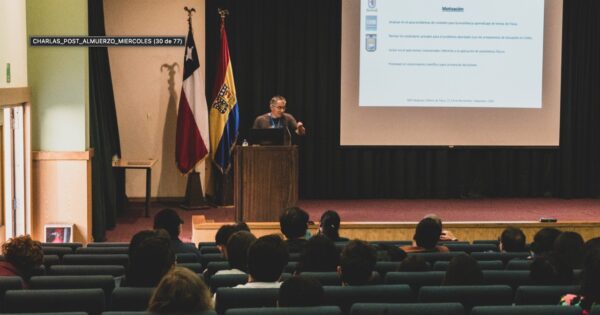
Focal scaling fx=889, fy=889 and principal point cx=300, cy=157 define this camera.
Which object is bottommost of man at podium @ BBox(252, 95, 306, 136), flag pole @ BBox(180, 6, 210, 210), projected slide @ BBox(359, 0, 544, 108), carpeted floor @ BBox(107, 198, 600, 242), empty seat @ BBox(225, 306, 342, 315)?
carpeted floor @ BBox(107, 198, 600, 242)

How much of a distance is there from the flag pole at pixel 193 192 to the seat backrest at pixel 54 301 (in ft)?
23.2

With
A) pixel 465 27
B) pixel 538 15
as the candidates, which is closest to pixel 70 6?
pixel 465 27

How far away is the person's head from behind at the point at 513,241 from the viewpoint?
5.95m

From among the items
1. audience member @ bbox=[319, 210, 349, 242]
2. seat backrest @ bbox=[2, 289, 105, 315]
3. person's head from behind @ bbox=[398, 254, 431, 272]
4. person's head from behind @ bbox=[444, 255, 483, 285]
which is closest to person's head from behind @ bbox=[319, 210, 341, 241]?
audience member @ bbox=[319, 210, 349, 242]

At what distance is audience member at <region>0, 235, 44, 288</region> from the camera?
480cm

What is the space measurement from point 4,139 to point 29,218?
33.5 inches

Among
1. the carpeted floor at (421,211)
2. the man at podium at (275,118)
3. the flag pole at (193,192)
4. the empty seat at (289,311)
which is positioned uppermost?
the man at podium at (275,118)

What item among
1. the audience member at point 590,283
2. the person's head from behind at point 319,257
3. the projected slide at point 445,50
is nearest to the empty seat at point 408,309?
the audience member at point 590,283

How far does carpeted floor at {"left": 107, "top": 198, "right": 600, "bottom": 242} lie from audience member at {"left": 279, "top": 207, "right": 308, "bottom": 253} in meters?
3.69

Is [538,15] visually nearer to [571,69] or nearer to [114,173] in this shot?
[571,69]

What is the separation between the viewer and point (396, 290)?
13.3 ft

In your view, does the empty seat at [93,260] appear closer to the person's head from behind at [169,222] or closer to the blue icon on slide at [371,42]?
the person's head from behind at [169,222]

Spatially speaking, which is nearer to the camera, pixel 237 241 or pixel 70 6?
pixel 237 241

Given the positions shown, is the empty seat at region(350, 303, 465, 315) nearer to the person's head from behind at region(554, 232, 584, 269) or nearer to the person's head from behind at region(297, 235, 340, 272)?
the person's head from behind at region(297, 235, 340, 272)
